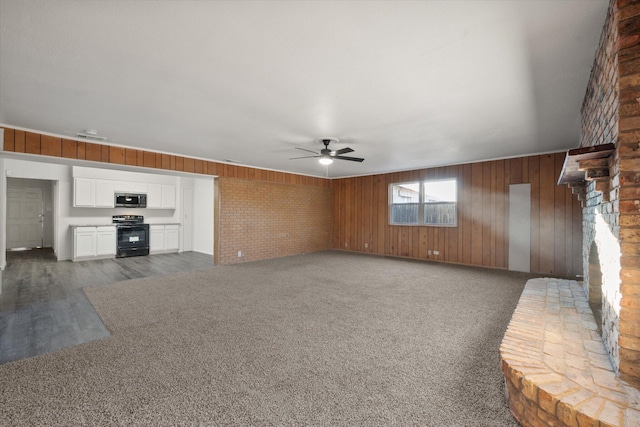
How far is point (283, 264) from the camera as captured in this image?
6457 mm

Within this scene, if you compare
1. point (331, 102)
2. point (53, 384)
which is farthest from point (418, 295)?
point (53, 384)

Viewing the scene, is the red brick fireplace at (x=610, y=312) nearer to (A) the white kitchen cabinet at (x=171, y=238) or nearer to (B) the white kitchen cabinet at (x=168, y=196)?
(A) the white kitchen cabinet at (x=171, y=238)

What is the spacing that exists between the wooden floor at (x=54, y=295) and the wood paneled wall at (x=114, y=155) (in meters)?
2.13

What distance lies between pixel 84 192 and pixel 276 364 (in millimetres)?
7582

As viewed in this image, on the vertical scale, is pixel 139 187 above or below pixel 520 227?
above

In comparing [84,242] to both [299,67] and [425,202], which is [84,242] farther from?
Answer: [425,202]

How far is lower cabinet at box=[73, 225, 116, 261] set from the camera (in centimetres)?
668

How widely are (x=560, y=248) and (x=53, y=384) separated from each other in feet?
23.9

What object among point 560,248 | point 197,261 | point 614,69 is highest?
point 614,69

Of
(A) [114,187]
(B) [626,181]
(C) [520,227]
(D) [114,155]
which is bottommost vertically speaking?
(C) [520,227]

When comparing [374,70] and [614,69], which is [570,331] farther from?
[374,70]

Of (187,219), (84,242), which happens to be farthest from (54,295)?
(187,219)

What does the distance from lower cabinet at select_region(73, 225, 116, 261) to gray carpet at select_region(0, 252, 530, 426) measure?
3685mm

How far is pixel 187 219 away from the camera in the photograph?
8.90m
